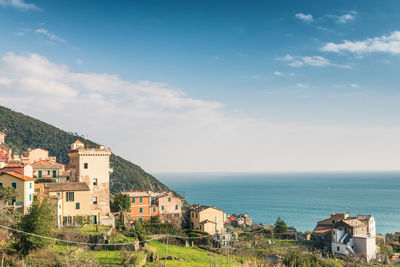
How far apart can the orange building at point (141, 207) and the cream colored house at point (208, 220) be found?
5.69 meters

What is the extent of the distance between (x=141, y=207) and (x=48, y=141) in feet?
260

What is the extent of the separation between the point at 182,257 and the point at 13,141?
301 feet

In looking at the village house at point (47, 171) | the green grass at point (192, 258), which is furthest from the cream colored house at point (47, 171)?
the green grass at point (192, 258)

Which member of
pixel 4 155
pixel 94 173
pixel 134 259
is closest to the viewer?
pixel 134 259

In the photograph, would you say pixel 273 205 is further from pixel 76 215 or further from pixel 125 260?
pixel 125 260

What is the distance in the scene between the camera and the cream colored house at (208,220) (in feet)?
156

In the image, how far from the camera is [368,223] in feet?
167

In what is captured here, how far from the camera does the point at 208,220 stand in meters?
48.3

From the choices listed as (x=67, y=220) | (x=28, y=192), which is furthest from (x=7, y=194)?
(x=67, y=220)

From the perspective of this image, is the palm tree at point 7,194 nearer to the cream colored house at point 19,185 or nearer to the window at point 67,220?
the cream colored house at point 19,185

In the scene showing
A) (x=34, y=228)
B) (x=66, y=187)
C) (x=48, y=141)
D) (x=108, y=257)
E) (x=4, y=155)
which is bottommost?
(x=108, y=257)

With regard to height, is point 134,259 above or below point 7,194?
below

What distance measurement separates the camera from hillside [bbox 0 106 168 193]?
105 metres

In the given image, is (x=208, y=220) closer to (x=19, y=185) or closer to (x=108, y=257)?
(x=108, y=257)
